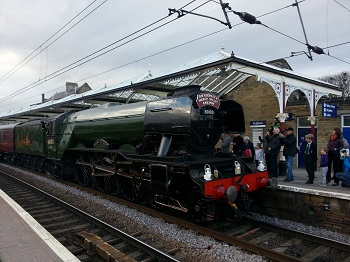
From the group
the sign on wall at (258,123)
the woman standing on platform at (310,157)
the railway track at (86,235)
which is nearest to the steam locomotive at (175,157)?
the railway track at (86,235)

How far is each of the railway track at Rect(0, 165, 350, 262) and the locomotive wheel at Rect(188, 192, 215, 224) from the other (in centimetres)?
18

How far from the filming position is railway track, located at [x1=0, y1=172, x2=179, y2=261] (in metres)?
4.82

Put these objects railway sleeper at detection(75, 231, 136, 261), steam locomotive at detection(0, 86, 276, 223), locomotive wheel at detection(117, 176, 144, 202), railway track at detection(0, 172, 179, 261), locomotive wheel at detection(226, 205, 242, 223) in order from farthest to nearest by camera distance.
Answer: locomotive wheel at detection(117, 176, 144, 202), steam locomotive at detection(0, 86, 276, 223), locomotive wheel at detection(226, 205, 242, 223), railway track at detection(0, 172, 179, 261), railway sleeper at detection(75, 231, 136, 261)

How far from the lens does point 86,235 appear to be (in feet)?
18.2

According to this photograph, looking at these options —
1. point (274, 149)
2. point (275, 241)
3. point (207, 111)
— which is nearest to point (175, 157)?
point (207, 111)

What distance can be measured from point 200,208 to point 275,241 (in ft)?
4.87

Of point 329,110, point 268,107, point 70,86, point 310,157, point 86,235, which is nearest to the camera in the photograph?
point 86,235

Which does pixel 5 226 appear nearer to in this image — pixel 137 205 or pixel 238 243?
pixel 137 205

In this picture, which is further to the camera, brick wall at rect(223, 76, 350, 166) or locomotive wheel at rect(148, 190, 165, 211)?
brick wall at rect(223, 76, 350, 166)

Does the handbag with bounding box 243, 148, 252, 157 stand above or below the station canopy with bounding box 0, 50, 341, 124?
below

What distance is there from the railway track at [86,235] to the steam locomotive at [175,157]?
1261mm

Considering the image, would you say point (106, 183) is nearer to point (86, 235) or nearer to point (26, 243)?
point (86, 235)

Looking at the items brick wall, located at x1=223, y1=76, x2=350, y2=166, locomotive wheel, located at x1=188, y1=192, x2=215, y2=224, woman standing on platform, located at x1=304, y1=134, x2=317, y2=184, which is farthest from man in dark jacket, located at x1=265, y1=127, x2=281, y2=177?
brick wall, located at x1=223, y1=76, x2=350, y2=166

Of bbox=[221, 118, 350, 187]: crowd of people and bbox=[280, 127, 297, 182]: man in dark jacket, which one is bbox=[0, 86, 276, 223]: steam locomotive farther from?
bbox=[280, 127, 297, 182]: man in dark jacket
